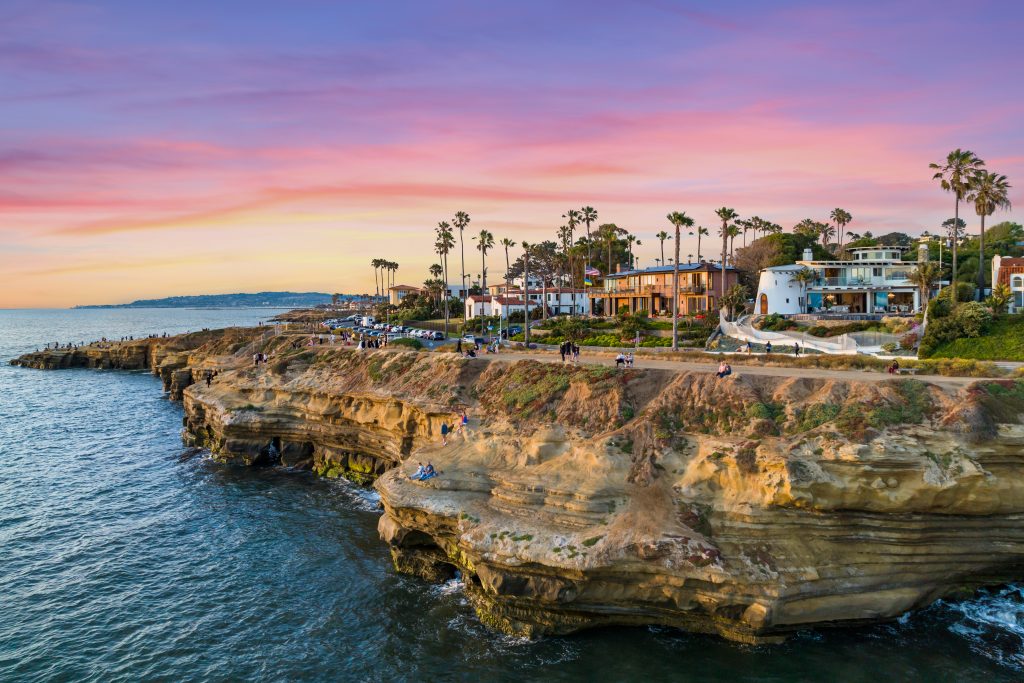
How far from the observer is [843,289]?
222ft

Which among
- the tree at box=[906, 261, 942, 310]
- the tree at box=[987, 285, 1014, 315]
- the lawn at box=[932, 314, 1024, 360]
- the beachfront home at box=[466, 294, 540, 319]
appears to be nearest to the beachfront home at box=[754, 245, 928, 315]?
the tree at box=[906, 261, 942, 310]

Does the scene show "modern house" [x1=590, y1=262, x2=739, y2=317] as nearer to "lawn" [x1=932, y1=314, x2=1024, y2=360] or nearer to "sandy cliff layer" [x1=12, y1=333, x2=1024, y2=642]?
"lawn" [x1=932, y1=314, x2=1024, y2=360]

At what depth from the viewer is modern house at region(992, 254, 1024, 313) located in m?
57.2

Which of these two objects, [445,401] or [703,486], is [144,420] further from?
[703,486]

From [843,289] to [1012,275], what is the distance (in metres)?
14.5

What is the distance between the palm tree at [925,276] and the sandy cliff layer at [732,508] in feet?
118

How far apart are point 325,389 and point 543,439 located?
2113cm

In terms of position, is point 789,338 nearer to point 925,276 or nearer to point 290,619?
point 925,276

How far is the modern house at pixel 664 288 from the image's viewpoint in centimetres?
7700

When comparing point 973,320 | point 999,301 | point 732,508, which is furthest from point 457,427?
point 999,301

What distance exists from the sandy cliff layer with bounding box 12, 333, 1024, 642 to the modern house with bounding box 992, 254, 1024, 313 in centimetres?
4269

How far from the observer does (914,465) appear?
842 inches

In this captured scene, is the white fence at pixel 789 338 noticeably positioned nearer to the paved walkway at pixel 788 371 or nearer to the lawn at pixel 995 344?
the lawn at pixel 995 344

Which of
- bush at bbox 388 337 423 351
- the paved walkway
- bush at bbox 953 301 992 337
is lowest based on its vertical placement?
the paved walkway
